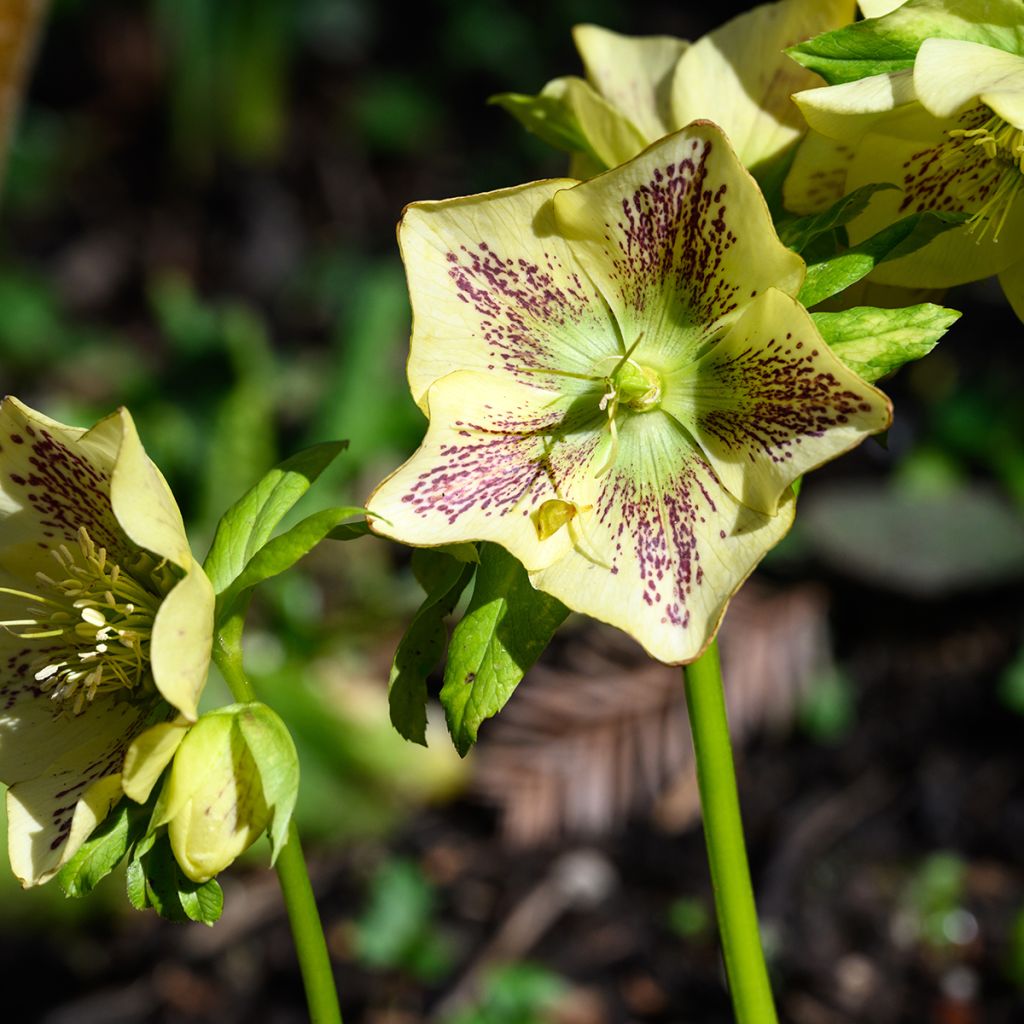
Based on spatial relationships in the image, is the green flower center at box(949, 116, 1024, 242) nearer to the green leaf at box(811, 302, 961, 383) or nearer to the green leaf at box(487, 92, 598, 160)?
the green leaf at box(811, 302, 961, 383)

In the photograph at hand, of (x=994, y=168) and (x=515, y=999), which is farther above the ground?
(x=994, y=168)

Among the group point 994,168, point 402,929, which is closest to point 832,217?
point 994,168

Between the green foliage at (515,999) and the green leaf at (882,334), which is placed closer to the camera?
the green leaf at (882,334)

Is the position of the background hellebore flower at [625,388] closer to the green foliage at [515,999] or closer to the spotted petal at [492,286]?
the spotted petal at [492,286]

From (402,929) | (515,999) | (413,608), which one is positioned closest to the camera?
(515,999)

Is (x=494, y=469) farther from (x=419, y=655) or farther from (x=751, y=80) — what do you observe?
(x=751, y=80)

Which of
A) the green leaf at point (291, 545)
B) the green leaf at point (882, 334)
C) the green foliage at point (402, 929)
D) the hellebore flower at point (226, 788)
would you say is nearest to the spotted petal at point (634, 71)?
the green leaf at point (882, 334)

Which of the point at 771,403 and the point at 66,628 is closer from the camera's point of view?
the point at 771,403

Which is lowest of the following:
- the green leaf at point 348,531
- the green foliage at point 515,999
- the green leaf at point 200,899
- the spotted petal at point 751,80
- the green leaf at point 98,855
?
the green foliage at point 515,999
